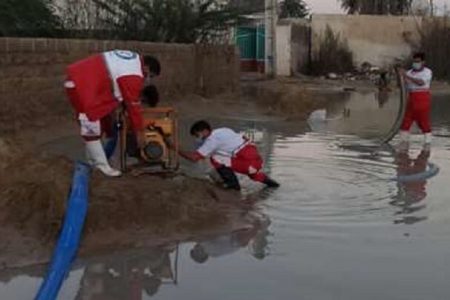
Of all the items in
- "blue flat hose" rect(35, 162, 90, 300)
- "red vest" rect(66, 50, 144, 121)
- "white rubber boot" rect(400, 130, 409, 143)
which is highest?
"red vest" rect(66, 50, 144, 121)

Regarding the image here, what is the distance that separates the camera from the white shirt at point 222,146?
9.70m

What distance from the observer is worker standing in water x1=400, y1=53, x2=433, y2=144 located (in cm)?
1505

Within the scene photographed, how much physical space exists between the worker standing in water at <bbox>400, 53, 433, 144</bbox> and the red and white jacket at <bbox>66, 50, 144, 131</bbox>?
721 centimetres

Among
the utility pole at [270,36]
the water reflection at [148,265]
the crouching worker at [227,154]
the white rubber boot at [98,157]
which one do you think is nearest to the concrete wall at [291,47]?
the utility pole at [270,36]

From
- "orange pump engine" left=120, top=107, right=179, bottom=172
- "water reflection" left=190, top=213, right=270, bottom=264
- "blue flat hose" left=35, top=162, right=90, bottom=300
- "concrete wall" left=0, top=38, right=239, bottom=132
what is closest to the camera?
"blue flat hose" left=35, top=162, right=90, bottom=300

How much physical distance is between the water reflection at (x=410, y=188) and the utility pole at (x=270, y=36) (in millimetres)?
21207

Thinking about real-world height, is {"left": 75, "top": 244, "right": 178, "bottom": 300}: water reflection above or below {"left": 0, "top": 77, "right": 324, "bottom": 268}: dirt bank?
below

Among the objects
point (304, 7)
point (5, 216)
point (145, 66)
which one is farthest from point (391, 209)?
point (304, 7)

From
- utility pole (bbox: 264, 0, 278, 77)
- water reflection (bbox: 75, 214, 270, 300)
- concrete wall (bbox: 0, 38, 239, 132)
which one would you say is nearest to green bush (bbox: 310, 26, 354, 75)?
utility pole (bbox: 264, 0, 278, 77)

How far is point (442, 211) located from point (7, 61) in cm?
765

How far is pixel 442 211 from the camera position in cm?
912

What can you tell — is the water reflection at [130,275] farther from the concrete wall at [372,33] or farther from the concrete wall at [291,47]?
the concrete wall at [372,33]

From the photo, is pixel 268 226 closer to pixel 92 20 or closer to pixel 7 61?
pixel 7 61

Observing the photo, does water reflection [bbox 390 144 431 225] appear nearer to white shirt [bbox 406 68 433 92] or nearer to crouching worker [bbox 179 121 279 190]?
white shirt [bbox 406 68 433 92]
